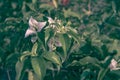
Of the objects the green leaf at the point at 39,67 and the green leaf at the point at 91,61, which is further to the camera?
the green leaf at the point at 91,61

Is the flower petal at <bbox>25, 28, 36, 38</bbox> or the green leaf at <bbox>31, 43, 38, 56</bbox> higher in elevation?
the flower petal at <bbox>25, 28, 36, 38</bbox>

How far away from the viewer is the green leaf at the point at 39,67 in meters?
1.86

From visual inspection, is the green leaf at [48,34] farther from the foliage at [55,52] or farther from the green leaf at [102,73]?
the green leaf at [102,73]

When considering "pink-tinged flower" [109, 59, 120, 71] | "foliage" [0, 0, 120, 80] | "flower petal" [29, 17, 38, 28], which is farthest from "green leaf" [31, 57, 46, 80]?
"pink-tinged flower" [109, 59, 120, 71]


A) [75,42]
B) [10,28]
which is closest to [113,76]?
[75,42]

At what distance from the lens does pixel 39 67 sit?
6.09 feet

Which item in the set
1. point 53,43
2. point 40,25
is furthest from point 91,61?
point 40,25

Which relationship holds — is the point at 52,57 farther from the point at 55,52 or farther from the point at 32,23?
the point at 32,23

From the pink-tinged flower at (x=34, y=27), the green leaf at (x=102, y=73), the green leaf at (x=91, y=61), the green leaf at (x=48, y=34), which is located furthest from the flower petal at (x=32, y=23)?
the green leaf at (x=102, y=73)

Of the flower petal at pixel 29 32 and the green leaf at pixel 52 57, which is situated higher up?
the flower petal at pixel 29 32

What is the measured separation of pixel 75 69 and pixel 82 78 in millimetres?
181

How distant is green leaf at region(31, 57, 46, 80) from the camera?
6.09 feet

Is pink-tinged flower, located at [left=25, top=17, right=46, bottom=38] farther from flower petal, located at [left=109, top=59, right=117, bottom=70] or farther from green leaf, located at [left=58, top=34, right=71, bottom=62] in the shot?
flower petal, located at [left=109, top=59, right=117, bottom=70]

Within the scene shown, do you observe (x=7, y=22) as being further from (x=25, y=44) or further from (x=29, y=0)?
(x=29, y=0)
